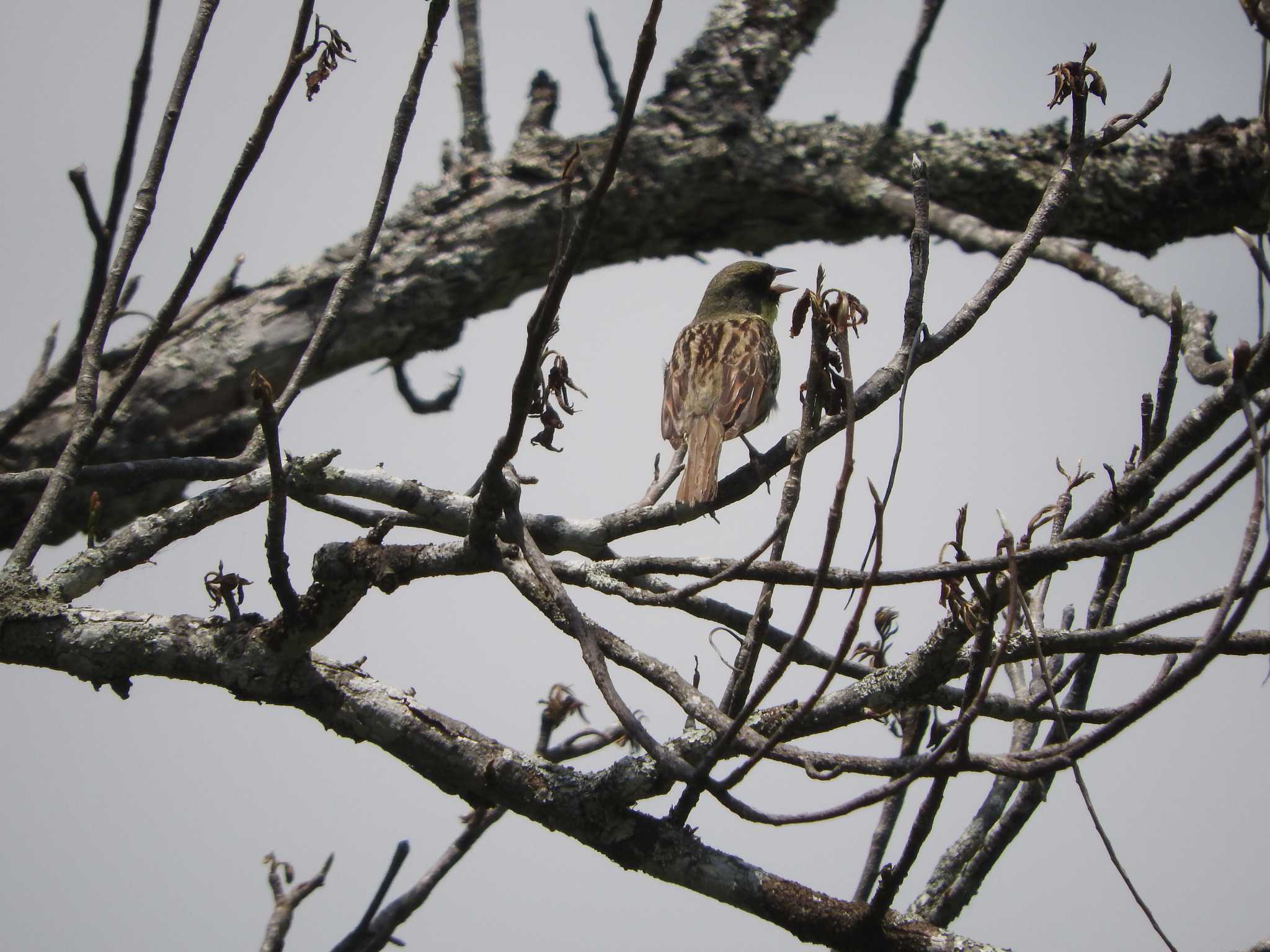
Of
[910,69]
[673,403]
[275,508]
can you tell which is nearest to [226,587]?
[275,508]

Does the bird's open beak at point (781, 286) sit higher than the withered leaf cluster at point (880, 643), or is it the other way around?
the bird's open beak at point (781, 286)

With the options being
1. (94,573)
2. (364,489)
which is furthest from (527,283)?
(94,573)

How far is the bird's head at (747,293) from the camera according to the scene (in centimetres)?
612

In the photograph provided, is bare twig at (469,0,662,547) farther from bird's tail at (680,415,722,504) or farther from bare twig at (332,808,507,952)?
bare twig at (332,808,507,952)

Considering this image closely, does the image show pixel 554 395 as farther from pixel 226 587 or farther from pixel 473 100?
pixel 473 100

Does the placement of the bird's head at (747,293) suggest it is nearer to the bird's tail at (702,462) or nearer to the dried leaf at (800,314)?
the bird's tail at (702,462)

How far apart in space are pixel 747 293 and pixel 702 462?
2617mm

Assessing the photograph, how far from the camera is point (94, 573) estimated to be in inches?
119

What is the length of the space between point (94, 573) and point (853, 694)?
2010 millimetres

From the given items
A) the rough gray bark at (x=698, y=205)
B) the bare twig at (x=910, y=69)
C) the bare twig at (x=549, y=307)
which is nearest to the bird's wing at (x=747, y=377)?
the rough gray bark at (x=698, y=205)

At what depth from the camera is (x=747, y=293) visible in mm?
6152

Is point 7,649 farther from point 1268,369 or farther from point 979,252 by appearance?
point 979,252

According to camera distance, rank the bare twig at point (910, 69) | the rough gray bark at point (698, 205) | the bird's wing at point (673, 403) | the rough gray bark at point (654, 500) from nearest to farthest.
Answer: the rough gray bark at point (654, 500) < the bird's wing at point (673, 403) < the bare twig at point (910, 69) < the rough gray bark at point (698, 205)

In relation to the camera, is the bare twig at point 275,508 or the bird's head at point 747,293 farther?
the bird's head at point 747,293
